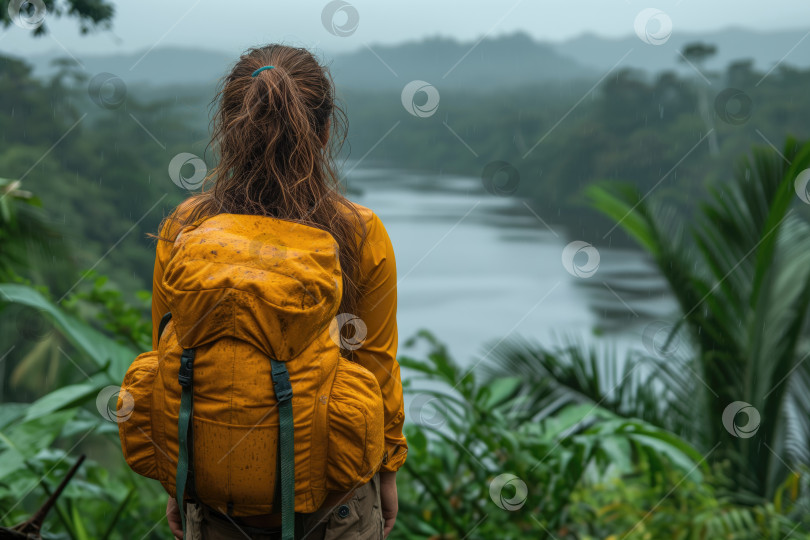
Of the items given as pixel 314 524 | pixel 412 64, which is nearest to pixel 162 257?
pixel 314 524

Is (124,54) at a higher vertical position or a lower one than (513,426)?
higher

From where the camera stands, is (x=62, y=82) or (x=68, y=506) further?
(x=62, y=82)

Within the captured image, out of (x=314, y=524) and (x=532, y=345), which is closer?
(x=314, y=524)

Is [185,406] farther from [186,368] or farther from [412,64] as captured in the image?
[412,64]

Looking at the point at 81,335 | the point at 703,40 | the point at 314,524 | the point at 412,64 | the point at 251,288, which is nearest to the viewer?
the point at 251,288

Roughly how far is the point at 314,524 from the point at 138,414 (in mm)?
357

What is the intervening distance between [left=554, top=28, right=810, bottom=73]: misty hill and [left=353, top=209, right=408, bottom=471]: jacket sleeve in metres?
3.05

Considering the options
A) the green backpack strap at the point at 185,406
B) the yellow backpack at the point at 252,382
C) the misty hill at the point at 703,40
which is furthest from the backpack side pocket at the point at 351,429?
the misty hill at the point at 703,40

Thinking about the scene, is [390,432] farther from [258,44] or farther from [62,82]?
[62,82]

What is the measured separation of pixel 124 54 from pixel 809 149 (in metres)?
3.65

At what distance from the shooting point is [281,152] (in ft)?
3.97

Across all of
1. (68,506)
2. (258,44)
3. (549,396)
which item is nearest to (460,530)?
(549,396)

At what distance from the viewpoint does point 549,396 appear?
143 inches

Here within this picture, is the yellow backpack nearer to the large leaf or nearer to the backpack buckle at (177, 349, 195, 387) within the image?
the backpack buckle at (177, 349, 195, 387)
